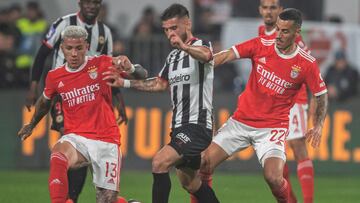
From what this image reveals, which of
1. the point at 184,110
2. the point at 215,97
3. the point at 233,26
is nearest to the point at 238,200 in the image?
the point at 184,110

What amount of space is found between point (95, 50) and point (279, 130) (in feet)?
7.38

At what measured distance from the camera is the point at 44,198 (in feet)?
46.2

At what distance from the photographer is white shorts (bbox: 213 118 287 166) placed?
11.7m

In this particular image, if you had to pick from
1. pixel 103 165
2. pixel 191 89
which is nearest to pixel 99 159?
pixel 103 165

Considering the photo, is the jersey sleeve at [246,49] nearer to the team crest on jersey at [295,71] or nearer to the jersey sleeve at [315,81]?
the team crest on jersey at [295,71]

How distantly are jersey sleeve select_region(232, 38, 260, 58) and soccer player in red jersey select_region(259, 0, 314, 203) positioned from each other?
2.14ft

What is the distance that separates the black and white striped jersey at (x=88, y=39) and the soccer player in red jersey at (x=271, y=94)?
164 cm

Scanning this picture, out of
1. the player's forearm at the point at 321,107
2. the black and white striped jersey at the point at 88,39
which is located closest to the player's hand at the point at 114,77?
the black and white striped jersey at the point at 88,39

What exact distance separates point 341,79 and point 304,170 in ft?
21.7

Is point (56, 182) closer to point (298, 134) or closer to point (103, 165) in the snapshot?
point (103, 165)

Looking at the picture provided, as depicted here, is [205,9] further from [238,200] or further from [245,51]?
[245,51]

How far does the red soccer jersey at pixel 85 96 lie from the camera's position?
1117 centimetres

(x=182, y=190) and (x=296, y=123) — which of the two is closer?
(x=296, y=123)

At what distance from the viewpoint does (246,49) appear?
11.7 metres
